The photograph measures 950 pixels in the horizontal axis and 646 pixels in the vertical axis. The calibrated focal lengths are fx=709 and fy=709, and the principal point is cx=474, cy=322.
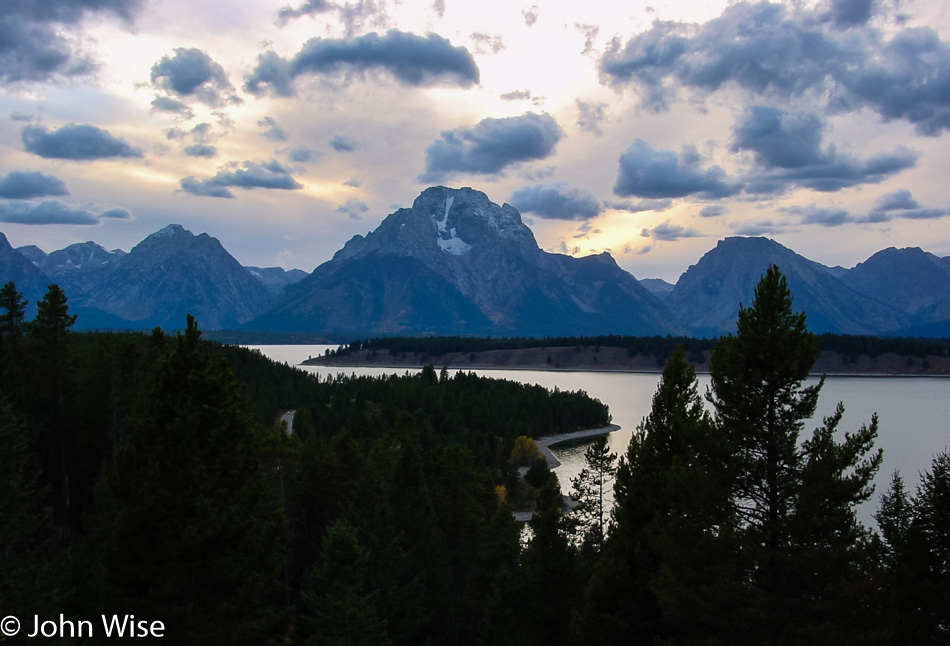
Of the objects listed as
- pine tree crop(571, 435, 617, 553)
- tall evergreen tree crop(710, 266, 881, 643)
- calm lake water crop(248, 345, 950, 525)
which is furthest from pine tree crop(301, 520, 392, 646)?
calm lake water crop(248, 345, 950, 525)

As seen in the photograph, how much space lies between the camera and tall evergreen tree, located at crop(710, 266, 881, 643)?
19094 millimetres

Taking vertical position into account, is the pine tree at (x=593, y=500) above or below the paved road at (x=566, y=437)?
above

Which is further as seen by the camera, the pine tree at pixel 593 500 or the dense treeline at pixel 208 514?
the pine tree at pixel 593 500

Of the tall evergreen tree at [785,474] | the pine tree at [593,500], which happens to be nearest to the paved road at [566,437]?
the pine tree at [593,500]

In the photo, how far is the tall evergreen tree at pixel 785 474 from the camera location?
19.1 meters

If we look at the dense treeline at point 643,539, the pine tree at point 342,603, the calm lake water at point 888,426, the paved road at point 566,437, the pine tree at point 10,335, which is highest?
the pine tree at point 10,335

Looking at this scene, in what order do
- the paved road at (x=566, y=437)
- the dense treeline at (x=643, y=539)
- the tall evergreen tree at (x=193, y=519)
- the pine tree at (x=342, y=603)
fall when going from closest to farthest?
the dense treeline at (x=643, y=539)
the tall evergreen tree at (x=193, y=519)
the pine tree at (x=342, y=603)
the paved road at (x=566, y=437)

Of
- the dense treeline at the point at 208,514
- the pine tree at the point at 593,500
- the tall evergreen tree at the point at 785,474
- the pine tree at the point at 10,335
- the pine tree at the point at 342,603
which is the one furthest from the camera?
the pine tree at the point at 10,335

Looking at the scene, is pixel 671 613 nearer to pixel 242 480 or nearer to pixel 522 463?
pixel 242 480

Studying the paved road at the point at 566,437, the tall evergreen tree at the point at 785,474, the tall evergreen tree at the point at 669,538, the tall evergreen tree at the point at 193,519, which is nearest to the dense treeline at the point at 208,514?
the tall evergreen tree at the point at 193,519

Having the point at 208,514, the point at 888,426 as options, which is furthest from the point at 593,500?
the point at 888,426

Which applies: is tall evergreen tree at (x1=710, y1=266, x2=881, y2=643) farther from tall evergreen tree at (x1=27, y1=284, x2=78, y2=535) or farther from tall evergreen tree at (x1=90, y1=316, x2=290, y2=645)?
tall evergreen tree at (x1=27, y1=284, x2=78, y2=535)

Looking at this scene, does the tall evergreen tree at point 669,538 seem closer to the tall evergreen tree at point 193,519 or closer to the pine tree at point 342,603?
the pine tree at point 342,603

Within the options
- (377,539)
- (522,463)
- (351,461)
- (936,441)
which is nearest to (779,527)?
(377,539)
